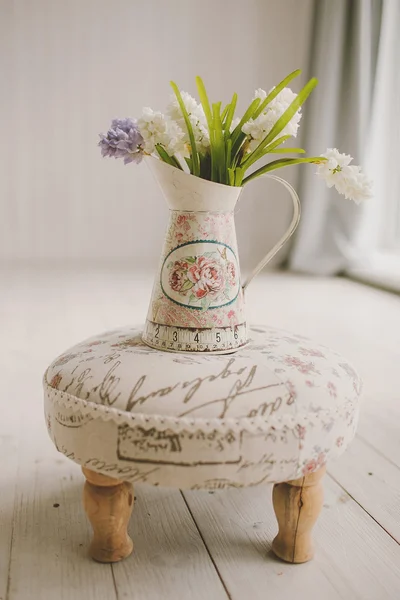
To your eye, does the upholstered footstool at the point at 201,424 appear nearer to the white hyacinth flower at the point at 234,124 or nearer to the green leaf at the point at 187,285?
the green leaf at the point at 187,285

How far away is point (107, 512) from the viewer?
0.93m

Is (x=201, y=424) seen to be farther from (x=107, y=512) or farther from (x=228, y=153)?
(x=228, y=153)

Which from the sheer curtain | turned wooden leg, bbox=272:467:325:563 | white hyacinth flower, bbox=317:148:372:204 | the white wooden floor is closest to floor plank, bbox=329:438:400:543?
the white wooden floor

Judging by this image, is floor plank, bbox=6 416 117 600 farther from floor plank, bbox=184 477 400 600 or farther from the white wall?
the white wall

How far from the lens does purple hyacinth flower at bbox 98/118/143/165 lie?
98cm

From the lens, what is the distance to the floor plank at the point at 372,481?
1117 mm

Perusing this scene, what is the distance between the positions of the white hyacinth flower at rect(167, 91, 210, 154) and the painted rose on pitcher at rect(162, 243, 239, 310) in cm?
16

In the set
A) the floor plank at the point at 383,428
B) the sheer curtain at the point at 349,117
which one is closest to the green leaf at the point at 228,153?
the floor plank at the point at 383,428

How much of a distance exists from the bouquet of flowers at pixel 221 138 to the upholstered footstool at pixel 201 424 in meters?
0.28

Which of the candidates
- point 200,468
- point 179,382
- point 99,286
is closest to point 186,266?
point 179,382

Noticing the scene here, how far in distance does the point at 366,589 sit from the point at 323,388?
0.96 feet

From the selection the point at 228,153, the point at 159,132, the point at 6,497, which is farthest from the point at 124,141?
the point at 6,497

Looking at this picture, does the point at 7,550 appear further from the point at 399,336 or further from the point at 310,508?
the point at 399,336

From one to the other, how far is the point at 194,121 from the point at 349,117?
3001 mm
